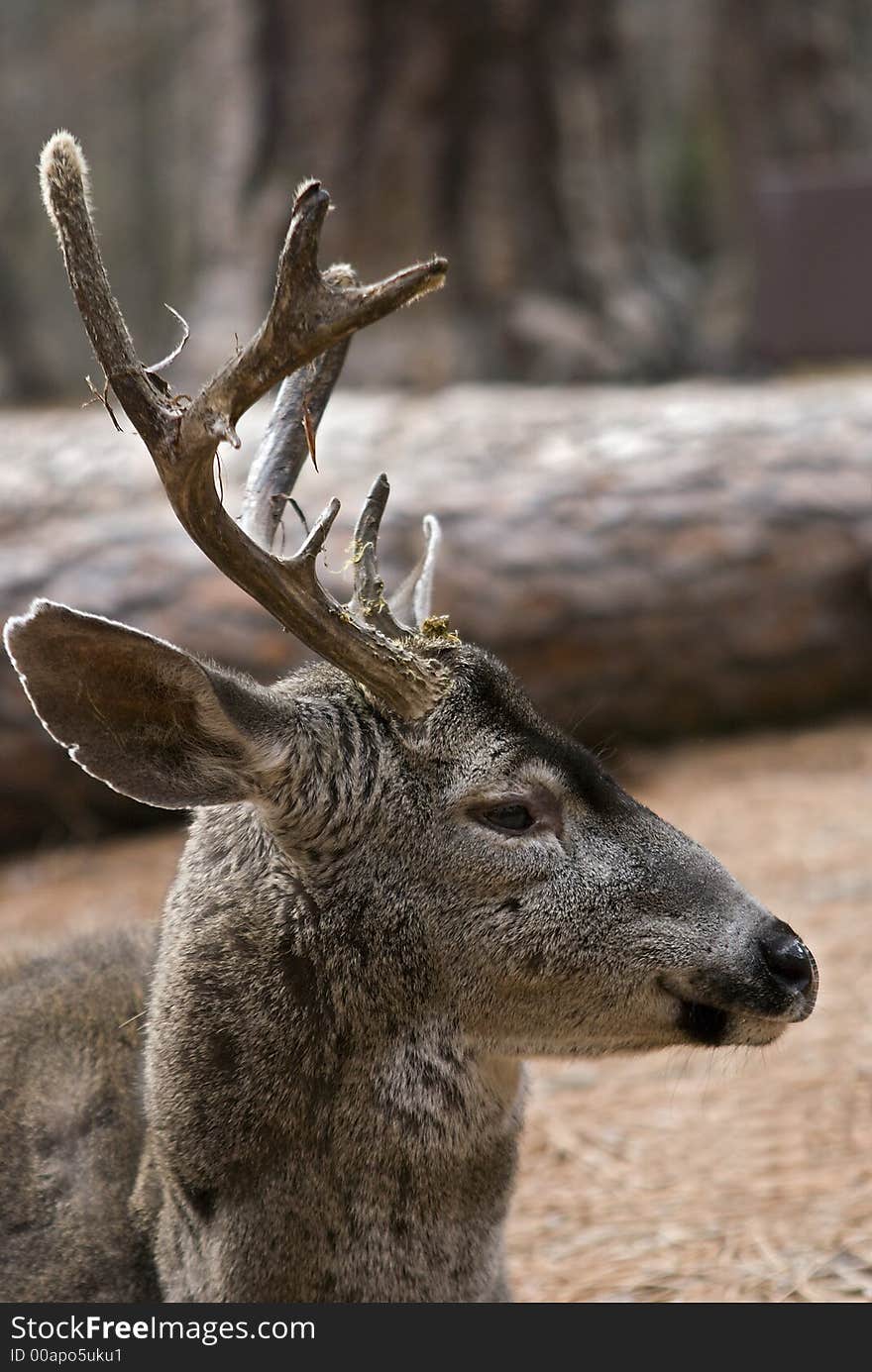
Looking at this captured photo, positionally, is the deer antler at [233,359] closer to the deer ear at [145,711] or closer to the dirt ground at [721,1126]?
the deer ear at [145,711]

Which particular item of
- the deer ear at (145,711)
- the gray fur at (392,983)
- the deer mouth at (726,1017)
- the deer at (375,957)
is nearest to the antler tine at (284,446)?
the deer at (375,957)

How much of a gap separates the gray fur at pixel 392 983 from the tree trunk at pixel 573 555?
13.3 feet

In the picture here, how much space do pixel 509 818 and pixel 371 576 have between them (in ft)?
1.84

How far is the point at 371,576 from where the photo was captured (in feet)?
10.2

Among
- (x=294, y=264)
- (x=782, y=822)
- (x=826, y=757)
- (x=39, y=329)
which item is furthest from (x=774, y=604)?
(x=39, y=329)

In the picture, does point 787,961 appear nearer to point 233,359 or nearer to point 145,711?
point 145,711

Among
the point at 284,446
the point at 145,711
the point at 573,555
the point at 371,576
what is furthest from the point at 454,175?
the point at 145,711

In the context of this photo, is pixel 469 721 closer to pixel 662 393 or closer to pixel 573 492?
pixel 573 492

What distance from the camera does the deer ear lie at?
103 inches

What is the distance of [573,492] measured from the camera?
775 cm

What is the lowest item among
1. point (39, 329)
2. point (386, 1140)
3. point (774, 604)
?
point (386, 1140)

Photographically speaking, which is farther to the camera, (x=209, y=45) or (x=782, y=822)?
(x=209, y=45)

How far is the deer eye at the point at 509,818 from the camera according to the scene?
9.73ft

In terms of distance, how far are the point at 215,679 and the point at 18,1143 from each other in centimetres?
120
